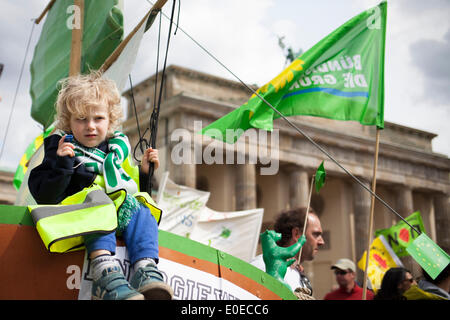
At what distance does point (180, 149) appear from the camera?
24.7 m

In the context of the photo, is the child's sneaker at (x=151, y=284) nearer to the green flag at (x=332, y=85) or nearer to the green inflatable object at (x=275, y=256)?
the green inflatable object at (x=275, y=256)

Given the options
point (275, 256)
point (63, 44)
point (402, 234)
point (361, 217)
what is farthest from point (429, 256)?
point (361, 217)

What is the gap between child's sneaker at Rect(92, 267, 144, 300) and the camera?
5.95 ft

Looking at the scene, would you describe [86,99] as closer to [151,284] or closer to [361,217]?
[151,284]

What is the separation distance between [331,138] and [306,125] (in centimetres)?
212

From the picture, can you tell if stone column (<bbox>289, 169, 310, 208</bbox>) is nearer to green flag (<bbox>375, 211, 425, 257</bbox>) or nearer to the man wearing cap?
green flag (<bbox>375, 211, 425, 257</bbox>)

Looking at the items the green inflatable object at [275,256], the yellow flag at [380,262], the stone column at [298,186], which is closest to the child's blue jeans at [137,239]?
the green inflatable object at [275,256]

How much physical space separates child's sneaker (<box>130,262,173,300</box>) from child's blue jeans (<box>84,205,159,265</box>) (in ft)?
0.25

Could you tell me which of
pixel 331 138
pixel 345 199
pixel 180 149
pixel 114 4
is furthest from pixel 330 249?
pixel 114 4

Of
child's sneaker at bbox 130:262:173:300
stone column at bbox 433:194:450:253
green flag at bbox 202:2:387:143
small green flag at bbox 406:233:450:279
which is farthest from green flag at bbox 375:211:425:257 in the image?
stone column at bbox 433:194:450:253

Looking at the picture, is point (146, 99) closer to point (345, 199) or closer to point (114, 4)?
point (345, 199)

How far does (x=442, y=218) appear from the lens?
123ft

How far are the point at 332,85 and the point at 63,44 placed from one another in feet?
19.3
